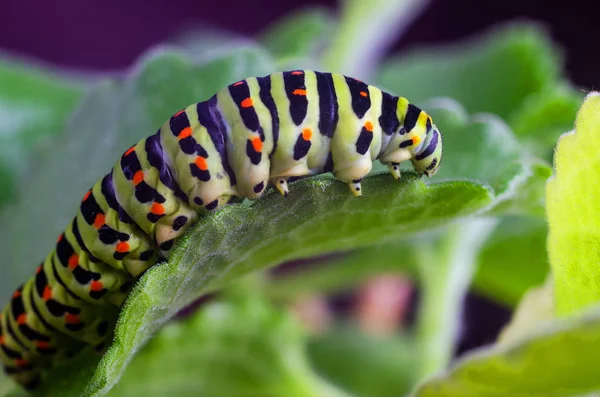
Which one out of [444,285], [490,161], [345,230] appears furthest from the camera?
[444,285]

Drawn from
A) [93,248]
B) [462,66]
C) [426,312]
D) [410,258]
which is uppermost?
[462,66]

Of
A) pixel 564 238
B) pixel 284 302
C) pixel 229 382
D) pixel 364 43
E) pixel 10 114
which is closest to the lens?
pixel 564 238

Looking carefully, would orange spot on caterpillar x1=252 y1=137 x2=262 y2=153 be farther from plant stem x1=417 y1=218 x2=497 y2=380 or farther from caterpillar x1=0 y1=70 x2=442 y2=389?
plant stem x1=417 y1=218 x2=497 y2=380

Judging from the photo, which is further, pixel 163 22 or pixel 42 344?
pixel 163 22

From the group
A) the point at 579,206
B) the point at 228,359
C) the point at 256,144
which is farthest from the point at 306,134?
the point at 228,359

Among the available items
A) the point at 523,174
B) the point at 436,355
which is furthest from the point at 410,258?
the point at 523,174

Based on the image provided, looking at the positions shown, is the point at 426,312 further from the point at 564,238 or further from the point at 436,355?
the point at 564,238

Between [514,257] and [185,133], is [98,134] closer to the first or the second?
[185,133]
